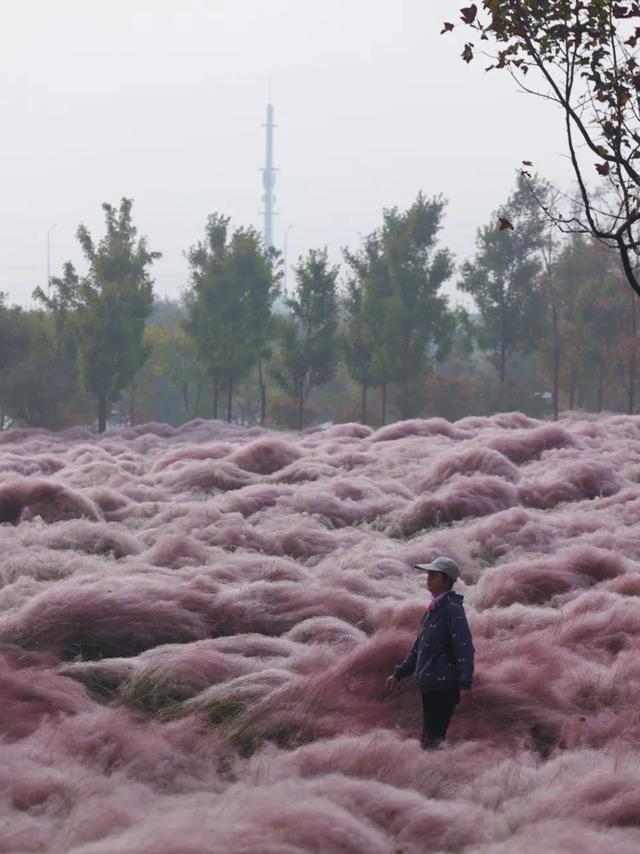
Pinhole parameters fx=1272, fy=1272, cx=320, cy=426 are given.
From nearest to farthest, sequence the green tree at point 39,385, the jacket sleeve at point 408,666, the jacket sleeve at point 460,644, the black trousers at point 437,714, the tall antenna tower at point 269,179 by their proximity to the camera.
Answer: the jacket sleeve at point 460,644 < the black trousers at point 437,714 < the jacket sleeve at point 408,666 < the green tree at point 39,385 < the tall antenna tower at point 269,179

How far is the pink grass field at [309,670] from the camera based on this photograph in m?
6.75

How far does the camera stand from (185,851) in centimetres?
600

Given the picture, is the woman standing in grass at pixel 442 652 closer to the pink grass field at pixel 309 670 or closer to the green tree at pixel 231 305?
the pink grass field at pixel 309 670

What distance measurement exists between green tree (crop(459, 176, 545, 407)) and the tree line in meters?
0.07

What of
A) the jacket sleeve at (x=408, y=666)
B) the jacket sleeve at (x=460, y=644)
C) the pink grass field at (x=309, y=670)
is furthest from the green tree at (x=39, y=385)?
the jacket sleeve at (x=460, y=644)

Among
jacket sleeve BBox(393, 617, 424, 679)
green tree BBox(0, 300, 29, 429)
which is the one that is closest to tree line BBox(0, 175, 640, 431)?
green tree BBox(0, 300, 29, 429)

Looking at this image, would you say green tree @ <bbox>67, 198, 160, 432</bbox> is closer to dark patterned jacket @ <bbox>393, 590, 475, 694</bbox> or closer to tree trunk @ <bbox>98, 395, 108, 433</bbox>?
tree trunk @ <bbox>98, 395, 108, 433</bbox>

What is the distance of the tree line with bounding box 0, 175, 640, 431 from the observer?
5244 centimetres

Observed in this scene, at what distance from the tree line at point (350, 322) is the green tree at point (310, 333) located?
0.22ft

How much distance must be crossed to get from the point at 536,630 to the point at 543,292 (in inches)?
1925

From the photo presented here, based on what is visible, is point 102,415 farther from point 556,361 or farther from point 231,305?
point 556,361

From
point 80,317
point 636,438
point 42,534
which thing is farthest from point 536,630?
point 80,317

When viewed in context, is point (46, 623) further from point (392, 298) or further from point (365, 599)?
point (392, 298)

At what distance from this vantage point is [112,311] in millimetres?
52000
